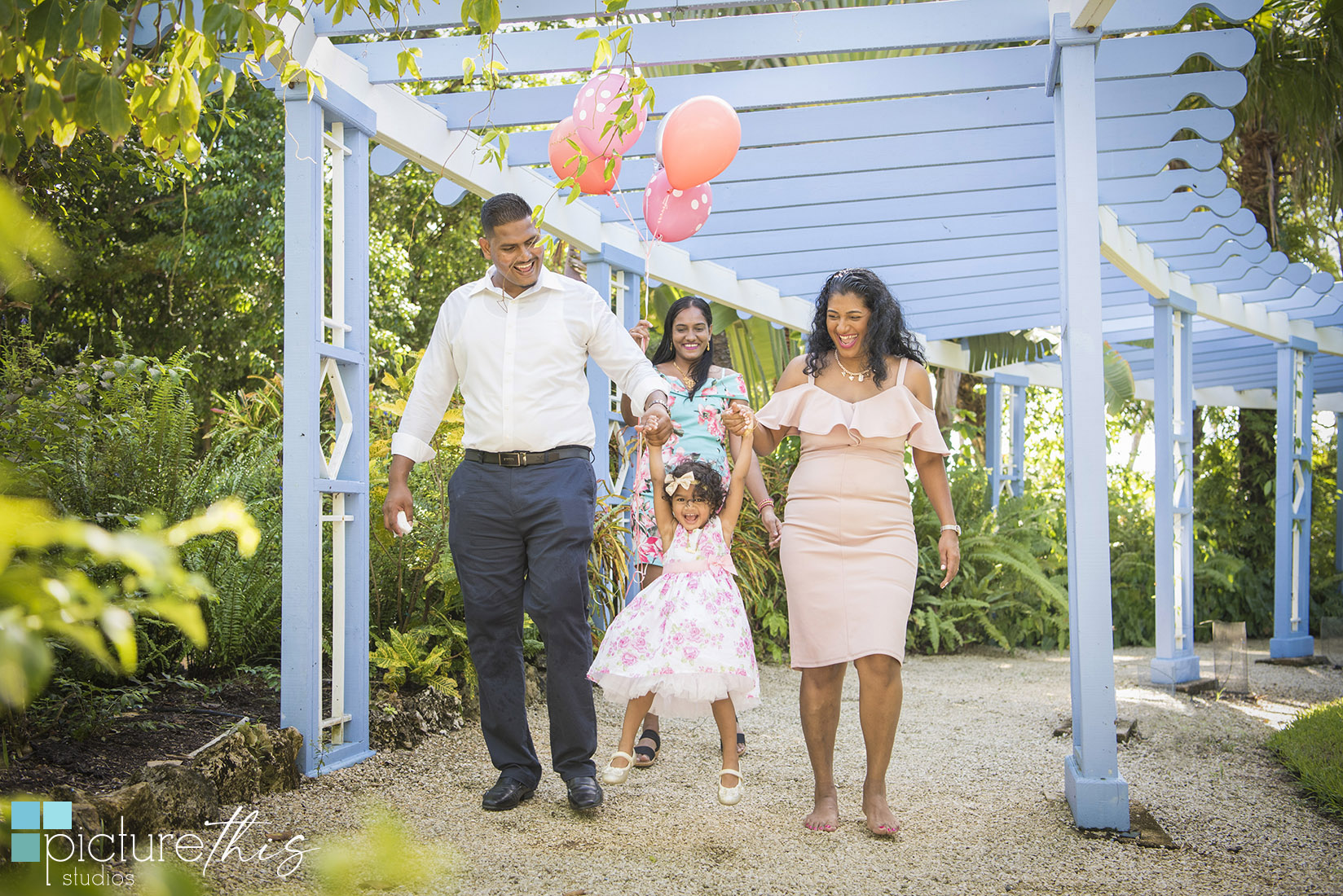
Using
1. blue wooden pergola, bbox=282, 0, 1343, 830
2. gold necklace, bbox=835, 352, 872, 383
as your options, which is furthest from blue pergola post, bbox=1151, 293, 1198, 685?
gold necklace, bbox=835, 352, 872, 383

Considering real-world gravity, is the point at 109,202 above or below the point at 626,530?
above

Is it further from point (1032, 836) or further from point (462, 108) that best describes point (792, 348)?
point (1032, 836)

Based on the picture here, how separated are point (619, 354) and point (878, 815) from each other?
187 centimetres

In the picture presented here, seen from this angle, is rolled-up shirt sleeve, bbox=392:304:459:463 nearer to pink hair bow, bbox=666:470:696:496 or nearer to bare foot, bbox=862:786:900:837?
pink hair bow, bbox=666:470:696:496

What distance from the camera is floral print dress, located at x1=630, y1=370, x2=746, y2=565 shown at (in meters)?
4.55

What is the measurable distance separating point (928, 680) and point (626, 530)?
2.65 meters

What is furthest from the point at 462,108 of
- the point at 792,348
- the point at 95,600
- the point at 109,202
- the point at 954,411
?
the point at 954,411

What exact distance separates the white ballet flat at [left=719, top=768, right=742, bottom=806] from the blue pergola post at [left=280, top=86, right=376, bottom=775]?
4.96 ft

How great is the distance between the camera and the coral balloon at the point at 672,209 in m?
4.90

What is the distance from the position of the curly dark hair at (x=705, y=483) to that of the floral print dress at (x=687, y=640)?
0.09 meters

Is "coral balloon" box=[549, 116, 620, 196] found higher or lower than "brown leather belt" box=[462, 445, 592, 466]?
higher

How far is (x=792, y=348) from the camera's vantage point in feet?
38.6

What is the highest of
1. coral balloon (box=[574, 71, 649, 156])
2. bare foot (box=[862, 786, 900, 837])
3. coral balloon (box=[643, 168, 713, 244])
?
coral balloon (box=[574, 71, 649, 156])

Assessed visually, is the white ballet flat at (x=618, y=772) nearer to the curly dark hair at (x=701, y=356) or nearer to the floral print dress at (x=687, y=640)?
the floral print dress at (x=687, y=640)
